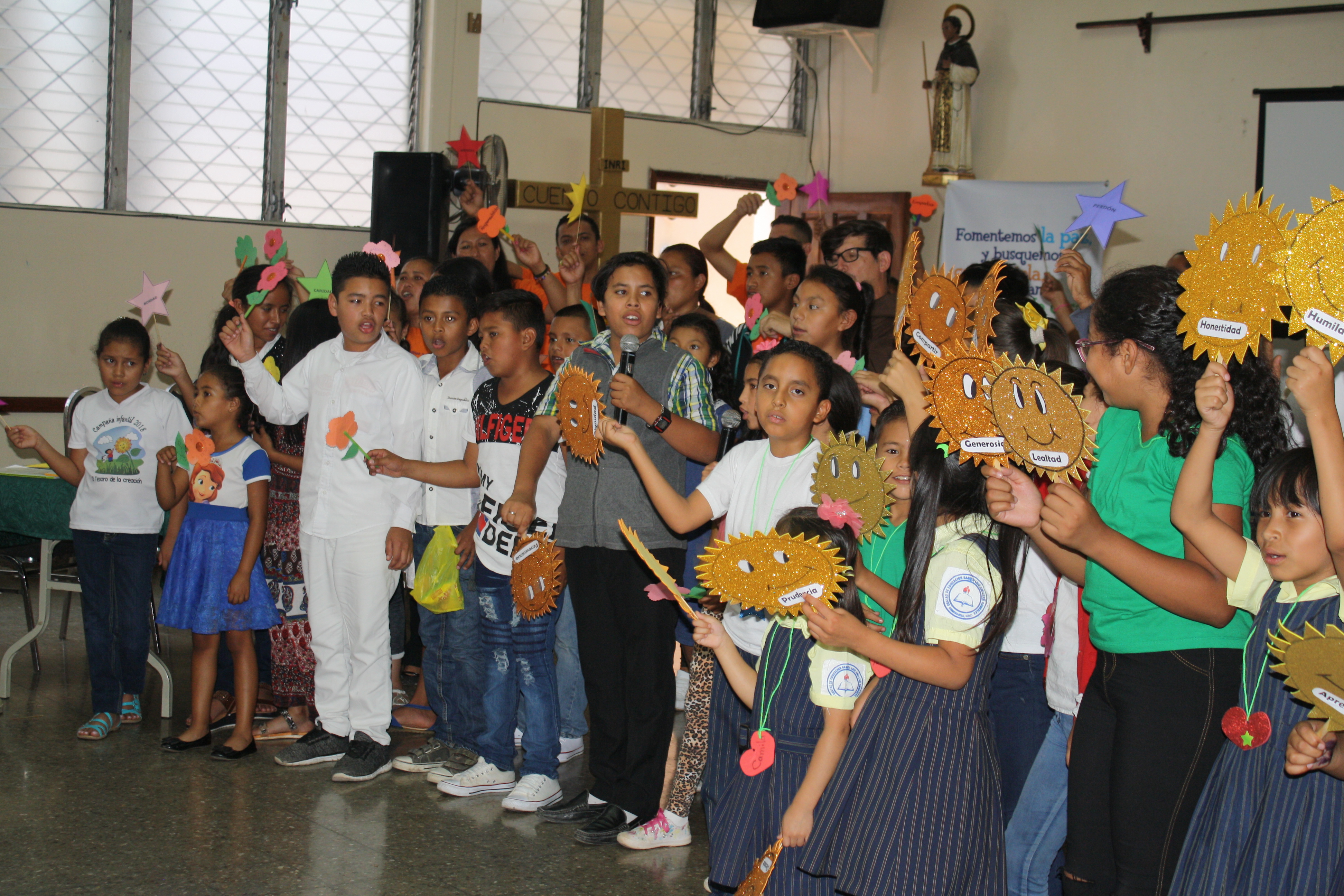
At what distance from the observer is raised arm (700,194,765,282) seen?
191 inches

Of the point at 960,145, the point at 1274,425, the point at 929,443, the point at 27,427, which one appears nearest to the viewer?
the point at 1274,425

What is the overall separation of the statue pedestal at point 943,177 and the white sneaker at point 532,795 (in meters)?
4.83

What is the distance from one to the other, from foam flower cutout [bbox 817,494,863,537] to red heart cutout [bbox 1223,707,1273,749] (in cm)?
63

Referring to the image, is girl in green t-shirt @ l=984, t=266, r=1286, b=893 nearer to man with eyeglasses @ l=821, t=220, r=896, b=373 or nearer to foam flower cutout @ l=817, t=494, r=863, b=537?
foam flower cutout @ l=817, t=494, r=863, b=537

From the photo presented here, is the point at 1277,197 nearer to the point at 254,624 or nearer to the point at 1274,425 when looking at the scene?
the point at 1274,425

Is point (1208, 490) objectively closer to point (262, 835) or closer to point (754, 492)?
point (754, 492)

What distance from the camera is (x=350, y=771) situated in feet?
11.0

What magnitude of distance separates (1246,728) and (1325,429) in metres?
0.46

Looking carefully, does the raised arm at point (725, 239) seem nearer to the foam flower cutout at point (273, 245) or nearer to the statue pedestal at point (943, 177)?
the foam flower cutout at point (273, 245)

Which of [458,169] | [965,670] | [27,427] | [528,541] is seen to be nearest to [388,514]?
[528,541]

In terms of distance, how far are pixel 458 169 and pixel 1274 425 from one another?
467 cm

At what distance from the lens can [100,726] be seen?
11.9 ft

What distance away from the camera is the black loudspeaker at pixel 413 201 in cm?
571

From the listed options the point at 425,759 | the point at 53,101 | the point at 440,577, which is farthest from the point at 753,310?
the point at 53,101
